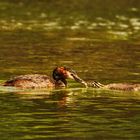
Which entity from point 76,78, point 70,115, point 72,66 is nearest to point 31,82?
point 76,78

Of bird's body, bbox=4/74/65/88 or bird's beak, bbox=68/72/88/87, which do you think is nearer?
bird's body, bbox=4/74/65/88

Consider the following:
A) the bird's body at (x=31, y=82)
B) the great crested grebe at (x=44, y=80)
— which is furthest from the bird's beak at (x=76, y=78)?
the bird's body at (x=31, y=82)

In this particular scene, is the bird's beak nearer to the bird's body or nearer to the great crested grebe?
the great crested grebe

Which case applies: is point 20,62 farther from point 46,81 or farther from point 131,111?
point 131,111

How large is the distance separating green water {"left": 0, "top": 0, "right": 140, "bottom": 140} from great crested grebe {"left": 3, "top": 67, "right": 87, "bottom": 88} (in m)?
0.28

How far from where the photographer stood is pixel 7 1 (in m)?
64.5

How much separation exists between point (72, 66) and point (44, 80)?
5.38 metres

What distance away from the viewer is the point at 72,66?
2802cm

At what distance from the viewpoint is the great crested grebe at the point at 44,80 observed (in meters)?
22.2

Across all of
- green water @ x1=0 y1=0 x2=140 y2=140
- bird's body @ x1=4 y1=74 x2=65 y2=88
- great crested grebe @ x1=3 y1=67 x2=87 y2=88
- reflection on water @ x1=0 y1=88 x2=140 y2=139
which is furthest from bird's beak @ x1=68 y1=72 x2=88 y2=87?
bird's body @ x1=4 y1=74 x2=65 y2=88

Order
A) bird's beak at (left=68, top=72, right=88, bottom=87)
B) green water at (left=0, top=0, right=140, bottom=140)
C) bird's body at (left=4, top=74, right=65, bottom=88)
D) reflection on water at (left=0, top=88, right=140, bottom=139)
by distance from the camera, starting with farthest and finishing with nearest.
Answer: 1. bird's beak at (left=68, top=72, right=88, bottom=87)
2. bird's body at (left=4, top=74, right=65, bottom=88)
3. green water at (left=0, top=0, right=140, bottom=140)
4. reflection on water at (left=0, top=88, right=140, bottom=139)

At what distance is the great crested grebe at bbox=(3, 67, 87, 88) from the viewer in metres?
22.2

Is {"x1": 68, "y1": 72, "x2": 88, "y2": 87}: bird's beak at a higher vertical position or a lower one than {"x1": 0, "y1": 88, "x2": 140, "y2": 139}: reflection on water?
higher

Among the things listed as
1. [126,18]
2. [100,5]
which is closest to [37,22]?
[126,18]
